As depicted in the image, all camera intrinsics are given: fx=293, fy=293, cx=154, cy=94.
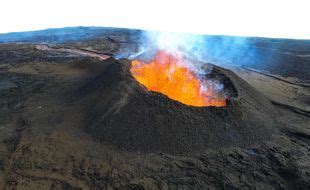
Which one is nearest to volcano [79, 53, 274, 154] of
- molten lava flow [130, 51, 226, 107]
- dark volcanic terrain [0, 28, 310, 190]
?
dark volcanic terrain [0, 28, 310, 190]

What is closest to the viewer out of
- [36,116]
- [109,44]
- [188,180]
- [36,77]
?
[188,180]

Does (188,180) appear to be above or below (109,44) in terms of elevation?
below

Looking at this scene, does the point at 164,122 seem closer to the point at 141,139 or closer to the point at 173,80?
the point at 141,139

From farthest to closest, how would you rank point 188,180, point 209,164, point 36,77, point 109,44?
1. point 109,44
2. point 36,77
3. point 209,164
4. point 188,180

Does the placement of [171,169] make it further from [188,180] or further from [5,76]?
[5,76]

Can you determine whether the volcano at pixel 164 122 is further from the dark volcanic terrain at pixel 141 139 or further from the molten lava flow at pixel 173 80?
the molten lava flow at pixel 173 80

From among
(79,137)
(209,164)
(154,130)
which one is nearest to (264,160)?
(209,164)
